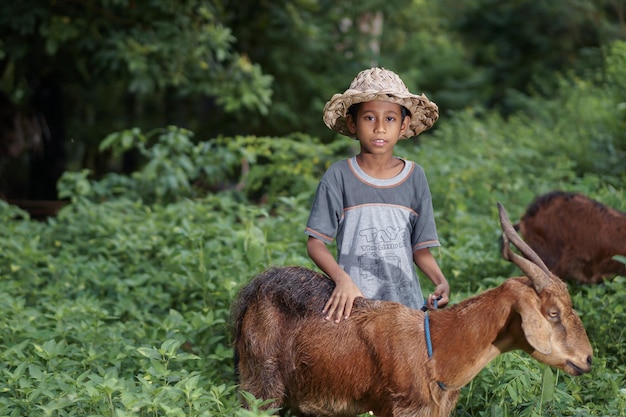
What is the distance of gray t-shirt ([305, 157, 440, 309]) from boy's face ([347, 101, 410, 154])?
0.48 ft

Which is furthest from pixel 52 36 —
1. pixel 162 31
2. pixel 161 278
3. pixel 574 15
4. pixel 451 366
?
pixel 574 15

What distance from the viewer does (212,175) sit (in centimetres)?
897

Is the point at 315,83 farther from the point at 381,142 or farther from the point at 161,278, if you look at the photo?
the point at 381,142

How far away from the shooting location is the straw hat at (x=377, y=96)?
12.2ft

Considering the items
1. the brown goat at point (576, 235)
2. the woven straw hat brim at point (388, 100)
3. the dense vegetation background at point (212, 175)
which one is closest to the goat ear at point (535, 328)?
the dense vegetation background at point (212, 175)

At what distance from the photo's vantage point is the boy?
377 cm

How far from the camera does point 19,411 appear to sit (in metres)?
3.66

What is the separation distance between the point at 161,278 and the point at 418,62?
59.5 ft

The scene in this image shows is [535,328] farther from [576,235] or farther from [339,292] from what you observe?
[576,235]

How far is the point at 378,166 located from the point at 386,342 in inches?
35.8

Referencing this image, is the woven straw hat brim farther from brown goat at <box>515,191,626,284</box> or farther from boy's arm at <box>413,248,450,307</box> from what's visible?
brown goat at <box>515,191,626,284</box>

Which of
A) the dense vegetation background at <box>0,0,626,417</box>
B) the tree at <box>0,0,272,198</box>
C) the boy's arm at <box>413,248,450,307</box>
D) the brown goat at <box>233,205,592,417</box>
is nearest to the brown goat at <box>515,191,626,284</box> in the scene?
the dense vegetation background at <box>0,0,626,417</box>

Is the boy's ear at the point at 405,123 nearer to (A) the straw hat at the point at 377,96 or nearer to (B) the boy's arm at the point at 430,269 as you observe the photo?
(A) the straw hat at the point at 377,96

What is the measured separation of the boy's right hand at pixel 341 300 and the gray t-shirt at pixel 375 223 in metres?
0.23
